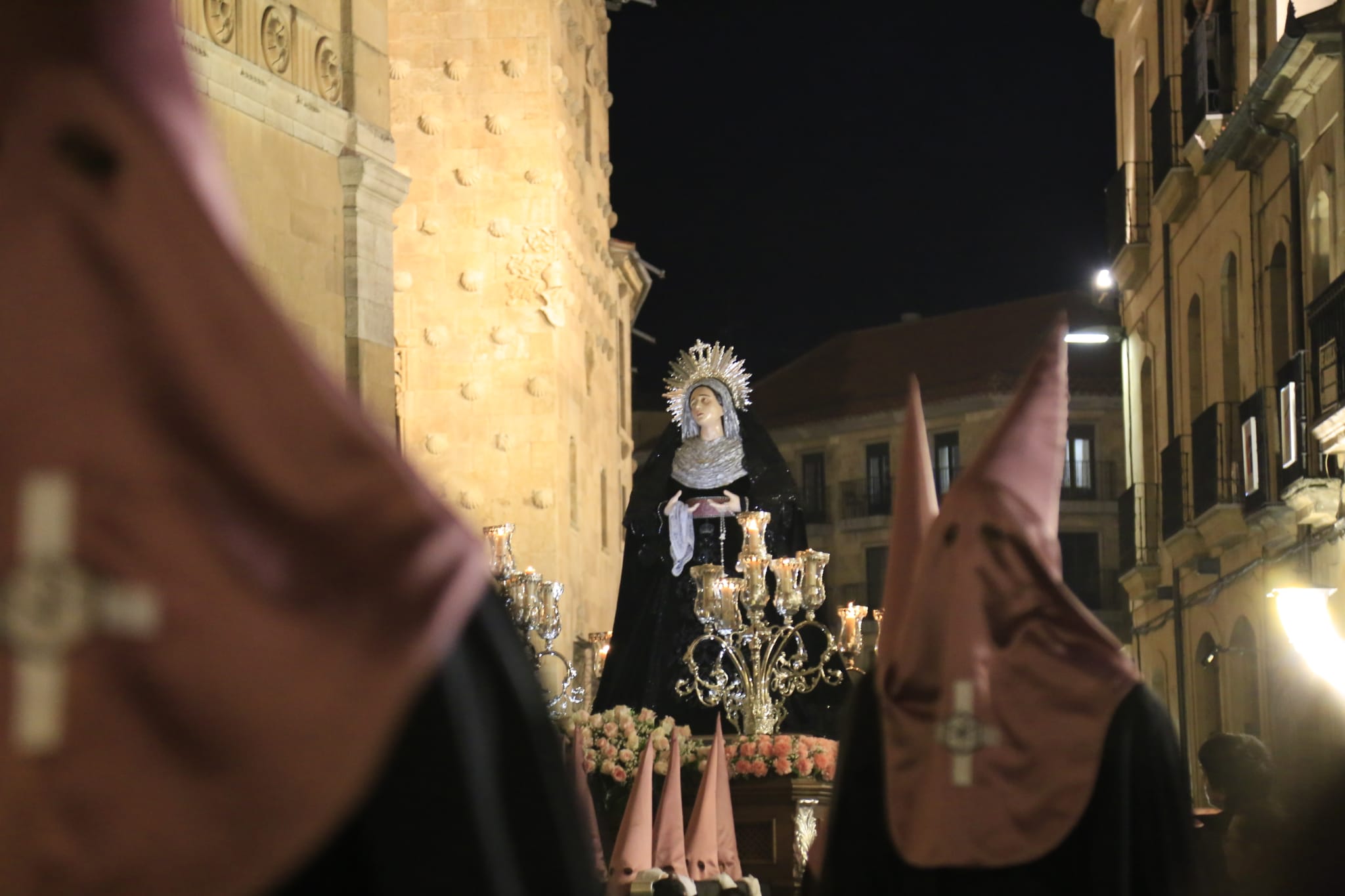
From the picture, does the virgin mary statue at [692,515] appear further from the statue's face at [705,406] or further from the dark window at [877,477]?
the dark window at [877,477]

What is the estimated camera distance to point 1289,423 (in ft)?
55.7

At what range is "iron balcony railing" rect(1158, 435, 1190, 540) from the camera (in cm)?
2177

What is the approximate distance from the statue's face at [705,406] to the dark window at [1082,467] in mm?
29936

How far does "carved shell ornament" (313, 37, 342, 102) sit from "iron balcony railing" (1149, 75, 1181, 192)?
11.8 metres

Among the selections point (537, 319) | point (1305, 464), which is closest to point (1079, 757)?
point (1305, 464)

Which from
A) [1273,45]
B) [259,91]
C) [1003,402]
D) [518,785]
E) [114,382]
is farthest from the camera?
[1003,402]

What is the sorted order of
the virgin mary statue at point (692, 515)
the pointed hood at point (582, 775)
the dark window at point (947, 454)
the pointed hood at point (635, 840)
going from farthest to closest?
the dark window at point (947, 454) < the virgin mary statue at point (692, 515) < the pointed hood at point (635, 840) < the pointed hood at point (582, 775)

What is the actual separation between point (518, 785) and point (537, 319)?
67.0 ft

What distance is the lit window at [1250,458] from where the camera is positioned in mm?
18234

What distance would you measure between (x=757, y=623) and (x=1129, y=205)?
16.4m

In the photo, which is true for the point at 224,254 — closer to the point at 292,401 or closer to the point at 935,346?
the point at 292,401

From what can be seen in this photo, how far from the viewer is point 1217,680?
2241 cm

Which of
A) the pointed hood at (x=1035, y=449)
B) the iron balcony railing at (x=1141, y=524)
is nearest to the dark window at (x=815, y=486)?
the iron balcony railing at (x=1141, y=524)

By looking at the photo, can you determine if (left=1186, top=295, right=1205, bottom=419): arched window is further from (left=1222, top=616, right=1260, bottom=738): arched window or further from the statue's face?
the statue's face
